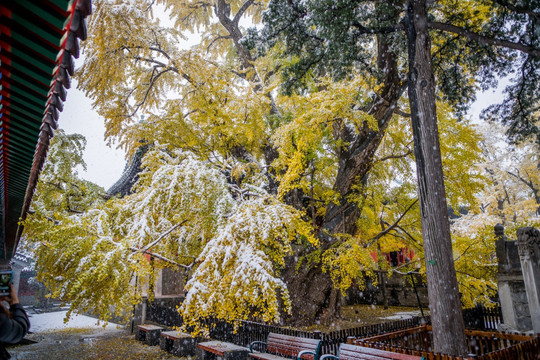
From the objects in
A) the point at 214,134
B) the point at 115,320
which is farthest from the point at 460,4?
the point at 115,320

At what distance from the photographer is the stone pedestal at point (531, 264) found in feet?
27.2

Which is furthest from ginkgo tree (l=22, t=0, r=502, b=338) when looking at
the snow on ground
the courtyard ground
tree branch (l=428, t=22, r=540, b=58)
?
the snow on ground

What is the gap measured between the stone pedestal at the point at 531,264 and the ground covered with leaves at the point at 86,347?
9.75 metres

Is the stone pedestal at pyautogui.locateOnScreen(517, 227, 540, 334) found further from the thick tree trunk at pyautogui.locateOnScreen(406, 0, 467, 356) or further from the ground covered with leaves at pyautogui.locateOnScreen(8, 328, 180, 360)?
the ground covered with leaves at pyautogui.locateOnScreen(8, 328, 180, 360)

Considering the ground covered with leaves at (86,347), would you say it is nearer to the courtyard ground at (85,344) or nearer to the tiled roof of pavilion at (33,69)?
the courtyard ground at (85,344)

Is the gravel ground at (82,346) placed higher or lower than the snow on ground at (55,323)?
lower

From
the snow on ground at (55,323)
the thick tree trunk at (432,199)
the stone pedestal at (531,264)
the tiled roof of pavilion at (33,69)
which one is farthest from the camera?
the snow on ground at (55,323)

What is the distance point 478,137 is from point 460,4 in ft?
13.1

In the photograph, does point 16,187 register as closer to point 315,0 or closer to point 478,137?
point 315,0

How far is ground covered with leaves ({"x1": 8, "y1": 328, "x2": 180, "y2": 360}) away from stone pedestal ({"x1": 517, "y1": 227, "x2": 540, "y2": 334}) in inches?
384

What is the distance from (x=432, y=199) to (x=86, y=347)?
1183 centimetres

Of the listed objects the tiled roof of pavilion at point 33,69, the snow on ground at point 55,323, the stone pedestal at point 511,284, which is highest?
the tiled roof of pavilion at point 33,69

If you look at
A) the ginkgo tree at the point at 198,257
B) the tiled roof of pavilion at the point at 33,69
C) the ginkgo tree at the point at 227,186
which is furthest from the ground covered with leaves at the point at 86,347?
the tiled roof of pavilion at the point at 33,69

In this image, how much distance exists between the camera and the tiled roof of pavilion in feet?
5.94
